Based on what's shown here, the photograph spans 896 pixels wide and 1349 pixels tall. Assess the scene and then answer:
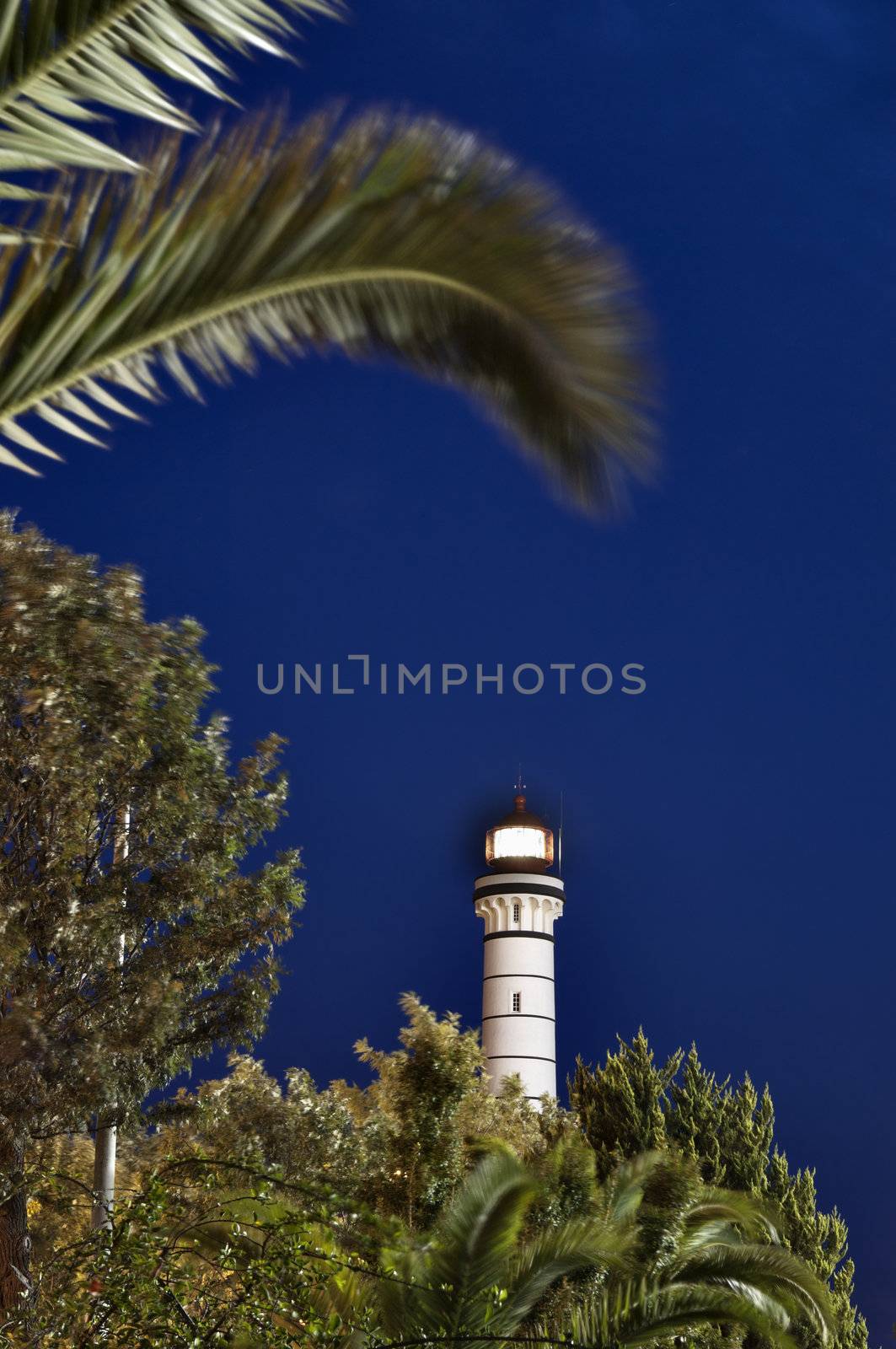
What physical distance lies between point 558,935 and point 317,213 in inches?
2502

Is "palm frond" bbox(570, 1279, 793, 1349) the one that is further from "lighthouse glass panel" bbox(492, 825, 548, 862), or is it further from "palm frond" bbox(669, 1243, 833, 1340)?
"lighthouse glass panel" bbox(492, 825, 548, 862)

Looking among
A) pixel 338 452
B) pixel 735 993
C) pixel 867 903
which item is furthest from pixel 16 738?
pixel 338 452

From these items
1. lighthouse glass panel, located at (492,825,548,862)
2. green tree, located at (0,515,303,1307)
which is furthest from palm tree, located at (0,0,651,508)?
lighthouse glass panel, located at (492,825,548,862)

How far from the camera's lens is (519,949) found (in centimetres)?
3794

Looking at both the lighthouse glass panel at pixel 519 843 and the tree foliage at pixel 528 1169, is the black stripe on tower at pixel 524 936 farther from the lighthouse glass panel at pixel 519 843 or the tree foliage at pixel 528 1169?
the tree foliage at pixel 528 1169

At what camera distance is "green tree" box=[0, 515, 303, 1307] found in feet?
34.3

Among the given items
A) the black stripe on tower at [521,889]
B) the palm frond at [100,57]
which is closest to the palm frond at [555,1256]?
the palm frond at [100,57]

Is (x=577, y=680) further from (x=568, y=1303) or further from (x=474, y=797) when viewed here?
(x=568, y=1303)

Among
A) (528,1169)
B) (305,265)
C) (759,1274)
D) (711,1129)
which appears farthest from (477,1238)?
(711,1129)

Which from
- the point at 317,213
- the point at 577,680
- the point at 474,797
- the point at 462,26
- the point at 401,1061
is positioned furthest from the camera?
the point at 462,26

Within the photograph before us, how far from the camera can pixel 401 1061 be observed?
14.4 metres

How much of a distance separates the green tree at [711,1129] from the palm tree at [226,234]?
2121 centimetres

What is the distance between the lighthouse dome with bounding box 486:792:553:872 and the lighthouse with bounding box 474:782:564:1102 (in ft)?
0.08

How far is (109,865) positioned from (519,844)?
27.9 m
